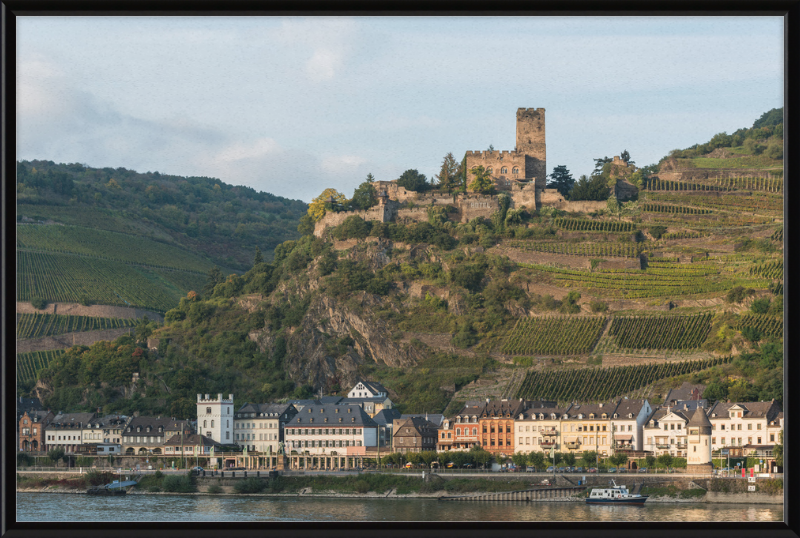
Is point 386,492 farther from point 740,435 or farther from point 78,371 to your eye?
point 78,371

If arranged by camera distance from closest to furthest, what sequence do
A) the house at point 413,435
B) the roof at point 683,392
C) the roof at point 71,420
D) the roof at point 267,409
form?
1. the roof at point 683,392
2. the house at point 413,435
3. the roof at point 267,409
4. the roof at point 71,420

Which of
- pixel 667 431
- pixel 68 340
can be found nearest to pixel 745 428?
pixel 667 431

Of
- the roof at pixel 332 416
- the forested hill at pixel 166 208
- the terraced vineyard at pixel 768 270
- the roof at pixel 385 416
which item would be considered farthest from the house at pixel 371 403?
the forested hill at pixel 166 208

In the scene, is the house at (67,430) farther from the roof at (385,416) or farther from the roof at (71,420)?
the roof at (385,416)

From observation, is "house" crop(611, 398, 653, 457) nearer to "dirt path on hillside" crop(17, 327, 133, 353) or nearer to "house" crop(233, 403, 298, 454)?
"house" crop(233, 403, 298, 454)

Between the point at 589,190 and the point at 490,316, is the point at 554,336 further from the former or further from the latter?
the point at 589,190
